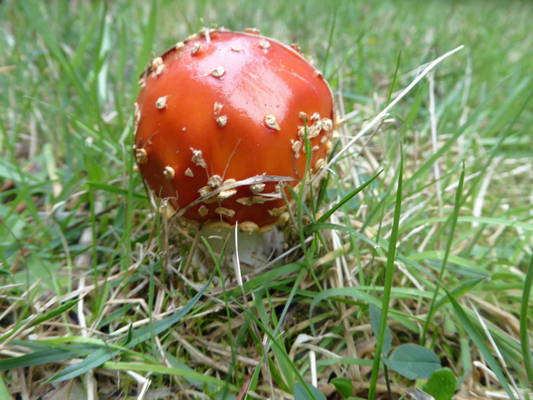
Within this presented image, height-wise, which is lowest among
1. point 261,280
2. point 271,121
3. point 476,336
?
point 476,336

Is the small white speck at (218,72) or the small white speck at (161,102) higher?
the small white speck at (218,72)

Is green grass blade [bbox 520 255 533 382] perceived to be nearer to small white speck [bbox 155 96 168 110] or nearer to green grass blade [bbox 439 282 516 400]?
green grass blade [bbox 439 282 516 400]

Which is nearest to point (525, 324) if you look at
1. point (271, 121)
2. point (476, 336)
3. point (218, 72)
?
point (476, 336)

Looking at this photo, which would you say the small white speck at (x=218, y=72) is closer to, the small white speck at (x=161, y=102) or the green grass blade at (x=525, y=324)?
the small white speck at (x=161, y=102)

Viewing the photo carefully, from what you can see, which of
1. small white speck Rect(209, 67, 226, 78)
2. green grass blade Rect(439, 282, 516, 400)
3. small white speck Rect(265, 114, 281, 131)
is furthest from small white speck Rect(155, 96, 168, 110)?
green grass blade Rect(439, 282, 516, 400)

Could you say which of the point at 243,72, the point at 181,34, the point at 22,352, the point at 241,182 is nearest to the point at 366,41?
the point at 181,34

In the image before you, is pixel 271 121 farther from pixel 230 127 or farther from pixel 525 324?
pixel 525 324

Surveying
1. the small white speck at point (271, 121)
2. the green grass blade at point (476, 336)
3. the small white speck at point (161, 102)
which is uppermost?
the small white speck at point (161, 102)

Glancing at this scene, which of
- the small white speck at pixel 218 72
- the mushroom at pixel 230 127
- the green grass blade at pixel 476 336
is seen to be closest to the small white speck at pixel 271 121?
the mushroom at pixel 230 127

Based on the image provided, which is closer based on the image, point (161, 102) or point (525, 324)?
point (525, 324)
